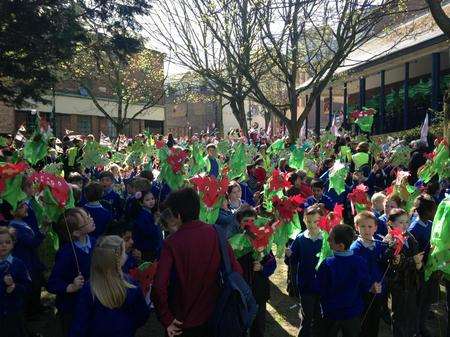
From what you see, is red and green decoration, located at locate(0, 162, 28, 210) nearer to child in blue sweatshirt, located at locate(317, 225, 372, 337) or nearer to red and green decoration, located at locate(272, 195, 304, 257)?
red and green decoration, located at locate(272, 195, 304, 257)

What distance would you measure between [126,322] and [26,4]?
387 inches

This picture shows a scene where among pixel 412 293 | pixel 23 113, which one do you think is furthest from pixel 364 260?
pixel 23 113

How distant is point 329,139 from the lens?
1319 centimetres

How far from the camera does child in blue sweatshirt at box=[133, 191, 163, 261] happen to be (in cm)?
554

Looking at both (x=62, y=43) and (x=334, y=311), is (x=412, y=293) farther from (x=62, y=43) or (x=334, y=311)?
(x=62, y=43)

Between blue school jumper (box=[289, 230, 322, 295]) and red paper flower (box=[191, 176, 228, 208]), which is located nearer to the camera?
blue school jumper (box=[289, 230, 322, 295])

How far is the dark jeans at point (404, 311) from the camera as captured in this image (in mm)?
4473

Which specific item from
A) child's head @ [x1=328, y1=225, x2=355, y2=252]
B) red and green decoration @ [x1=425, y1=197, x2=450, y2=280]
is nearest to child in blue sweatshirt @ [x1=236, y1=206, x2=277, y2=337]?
child's head @ [x1=328, y1=225, x2=355, y2=252]

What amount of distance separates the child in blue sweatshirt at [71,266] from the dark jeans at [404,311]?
2.70m

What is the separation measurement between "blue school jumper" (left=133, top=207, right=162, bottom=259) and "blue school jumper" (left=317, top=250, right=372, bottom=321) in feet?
7.11

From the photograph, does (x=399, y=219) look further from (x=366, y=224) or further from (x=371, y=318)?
(x=371, y=318)

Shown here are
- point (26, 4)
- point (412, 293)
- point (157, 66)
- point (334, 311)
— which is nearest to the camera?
point (334, 311)

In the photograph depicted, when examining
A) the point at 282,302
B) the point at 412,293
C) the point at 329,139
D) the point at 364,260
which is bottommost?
the point at 282,302

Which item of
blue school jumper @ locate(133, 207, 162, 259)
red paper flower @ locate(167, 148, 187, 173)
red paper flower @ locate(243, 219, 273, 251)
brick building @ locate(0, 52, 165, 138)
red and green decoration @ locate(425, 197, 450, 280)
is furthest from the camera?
brick building @ locate(0, 52, 165, 138)
